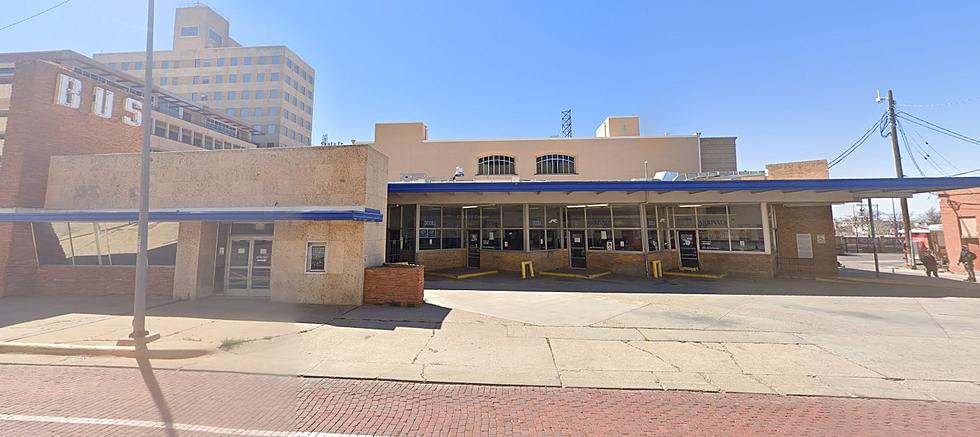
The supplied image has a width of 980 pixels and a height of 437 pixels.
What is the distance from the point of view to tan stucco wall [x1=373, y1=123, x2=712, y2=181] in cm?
2731

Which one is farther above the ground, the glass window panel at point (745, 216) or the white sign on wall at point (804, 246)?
the glass window panel at point (745, 216)

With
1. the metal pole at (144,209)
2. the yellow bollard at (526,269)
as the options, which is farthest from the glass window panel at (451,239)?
the metal pole at (144,209)

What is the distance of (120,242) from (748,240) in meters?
25.8

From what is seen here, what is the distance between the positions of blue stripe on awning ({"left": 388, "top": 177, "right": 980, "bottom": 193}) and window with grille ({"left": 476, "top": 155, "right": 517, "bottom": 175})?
11.5 m

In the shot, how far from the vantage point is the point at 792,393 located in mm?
5246

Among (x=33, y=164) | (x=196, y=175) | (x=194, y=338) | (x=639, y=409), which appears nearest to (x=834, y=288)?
(x=639, y=409)

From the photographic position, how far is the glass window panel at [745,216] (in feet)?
57.3

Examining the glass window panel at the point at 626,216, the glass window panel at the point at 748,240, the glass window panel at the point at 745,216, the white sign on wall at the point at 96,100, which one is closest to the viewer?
the white sign on wall at the point at 96,100

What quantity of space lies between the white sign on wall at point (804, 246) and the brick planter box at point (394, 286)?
760 inches

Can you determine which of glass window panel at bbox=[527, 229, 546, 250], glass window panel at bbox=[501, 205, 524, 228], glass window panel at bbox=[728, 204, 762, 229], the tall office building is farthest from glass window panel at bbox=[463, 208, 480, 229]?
the tall office building

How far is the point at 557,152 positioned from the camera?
2758 centimetres

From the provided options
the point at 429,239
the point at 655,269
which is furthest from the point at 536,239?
the point at 655,269

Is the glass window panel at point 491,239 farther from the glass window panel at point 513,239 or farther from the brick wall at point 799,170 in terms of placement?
the brick wall at point 799,170

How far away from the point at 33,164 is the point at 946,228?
42546 mm
